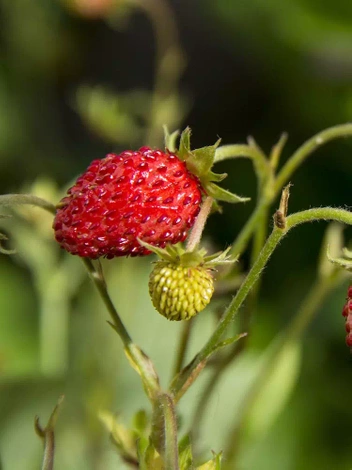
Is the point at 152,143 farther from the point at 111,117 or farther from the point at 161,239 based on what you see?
the point at 161,239

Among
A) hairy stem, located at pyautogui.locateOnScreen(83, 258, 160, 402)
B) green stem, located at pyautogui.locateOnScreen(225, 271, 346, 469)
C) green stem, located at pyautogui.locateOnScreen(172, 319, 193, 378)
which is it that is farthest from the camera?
green stem, located at pyautogui.locateOnScreen(225, 271, 346, 469)

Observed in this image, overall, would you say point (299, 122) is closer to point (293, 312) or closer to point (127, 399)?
point (293, 312)

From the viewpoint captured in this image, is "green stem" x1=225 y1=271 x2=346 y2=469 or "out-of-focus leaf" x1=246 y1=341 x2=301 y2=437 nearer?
"green stem" x1=225 y1=271 x2=346 y2=469

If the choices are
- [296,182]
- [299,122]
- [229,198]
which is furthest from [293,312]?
[229,198]

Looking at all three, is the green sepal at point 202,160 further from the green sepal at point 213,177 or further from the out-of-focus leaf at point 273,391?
the out-of-focus leaf at point 273,391

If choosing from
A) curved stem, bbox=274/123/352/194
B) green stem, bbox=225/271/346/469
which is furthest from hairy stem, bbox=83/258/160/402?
green stem, bbox=225/271/346/469

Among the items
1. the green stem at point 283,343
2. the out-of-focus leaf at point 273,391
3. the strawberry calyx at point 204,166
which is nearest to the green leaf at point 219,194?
the strawberry calyx at point 204,166

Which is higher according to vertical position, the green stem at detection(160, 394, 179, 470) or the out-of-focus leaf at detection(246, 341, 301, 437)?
the green stem at detection(160, 394, 179, 470)

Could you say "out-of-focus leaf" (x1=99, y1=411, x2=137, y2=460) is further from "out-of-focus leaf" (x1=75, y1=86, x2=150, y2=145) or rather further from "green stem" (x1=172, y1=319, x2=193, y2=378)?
"out-of-focus leaf" (x1=75, y1=86, x2=150, y2=145)
